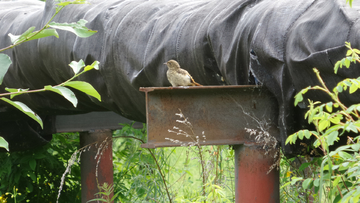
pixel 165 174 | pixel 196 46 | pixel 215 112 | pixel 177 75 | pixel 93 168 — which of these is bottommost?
pixel 165 174

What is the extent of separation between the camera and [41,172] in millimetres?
6090

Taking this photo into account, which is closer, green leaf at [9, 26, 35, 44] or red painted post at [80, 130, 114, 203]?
green leaf at [9, 26, 35, 44]

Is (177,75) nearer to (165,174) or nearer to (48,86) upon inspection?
(48,86)

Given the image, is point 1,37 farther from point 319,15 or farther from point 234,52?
point 319,15

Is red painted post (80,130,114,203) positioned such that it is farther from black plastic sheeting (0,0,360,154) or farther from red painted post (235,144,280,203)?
red painted post (235,144,280,203)

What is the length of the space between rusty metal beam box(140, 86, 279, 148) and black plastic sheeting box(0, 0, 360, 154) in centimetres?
10

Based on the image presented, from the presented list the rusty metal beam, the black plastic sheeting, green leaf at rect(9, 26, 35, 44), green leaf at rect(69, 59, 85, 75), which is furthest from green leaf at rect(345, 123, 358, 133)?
green leaf at rect(9, 26, 35, 44)

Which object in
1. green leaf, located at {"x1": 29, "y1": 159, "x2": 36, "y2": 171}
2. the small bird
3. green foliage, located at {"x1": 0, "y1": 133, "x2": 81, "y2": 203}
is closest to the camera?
the small bird

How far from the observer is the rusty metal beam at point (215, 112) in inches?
89.6

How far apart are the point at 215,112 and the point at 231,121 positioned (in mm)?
103

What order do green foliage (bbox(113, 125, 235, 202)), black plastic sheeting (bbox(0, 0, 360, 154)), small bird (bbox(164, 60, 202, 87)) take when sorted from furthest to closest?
green foliage (bbox(113, 125, 235, 202)) → small bird (bbox(164, 60, 202, 87)) → black plastic sheeting (bbox(0, 0, 360, 154))

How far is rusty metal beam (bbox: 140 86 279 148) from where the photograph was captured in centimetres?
228

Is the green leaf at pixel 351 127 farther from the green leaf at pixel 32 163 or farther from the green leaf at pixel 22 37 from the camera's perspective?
the green leaf at pixel 32 163

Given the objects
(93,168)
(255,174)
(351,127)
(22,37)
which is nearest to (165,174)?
(93,168)
